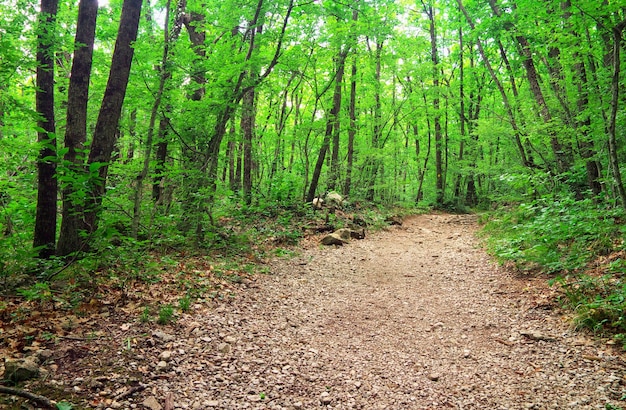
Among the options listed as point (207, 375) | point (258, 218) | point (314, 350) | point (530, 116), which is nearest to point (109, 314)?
point (207, 375)

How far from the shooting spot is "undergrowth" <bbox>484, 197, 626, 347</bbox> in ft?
13.0

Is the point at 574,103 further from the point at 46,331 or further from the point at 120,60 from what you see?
the point at 46,331

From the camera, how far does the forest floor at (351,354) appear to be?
2977mm

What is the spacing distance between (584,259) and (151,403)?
594 cm

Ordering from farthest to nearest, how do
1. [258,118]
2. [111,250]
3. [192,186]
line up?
[258,118], [192,186], [111,250]

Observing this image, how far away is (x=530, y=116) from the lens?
885 centimetres

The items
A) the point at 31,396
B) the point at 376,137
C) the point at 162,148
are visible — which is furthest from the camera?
the point at 376,137

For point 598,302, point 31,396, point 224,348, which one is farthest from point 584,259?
point 31,396

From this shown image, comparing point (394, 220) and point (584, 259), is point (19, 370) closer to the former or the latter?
point (584, 259)

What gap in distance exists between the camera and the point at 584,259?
5188mm

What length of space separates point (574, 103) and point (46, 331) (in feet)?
31.4

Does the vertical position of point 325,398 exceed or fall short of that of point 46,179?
it falls short

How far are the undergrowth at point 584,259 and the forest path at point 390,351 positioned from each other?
0.31 metres

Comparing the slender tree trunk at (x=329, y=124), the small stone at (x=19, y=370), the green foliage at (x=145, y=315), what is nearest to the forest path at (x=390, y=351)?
the green foliage at (x=145, y=315)
